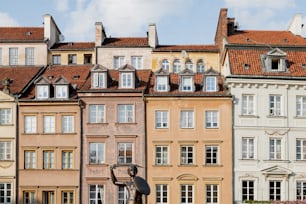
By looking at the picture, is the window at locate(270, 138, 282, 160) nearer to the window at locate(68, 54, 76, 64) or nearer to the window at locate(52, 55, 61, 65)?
the window at locate(68, 54, 76, 64)

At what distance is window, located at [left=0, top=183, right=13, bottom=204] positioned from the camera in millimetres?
46094

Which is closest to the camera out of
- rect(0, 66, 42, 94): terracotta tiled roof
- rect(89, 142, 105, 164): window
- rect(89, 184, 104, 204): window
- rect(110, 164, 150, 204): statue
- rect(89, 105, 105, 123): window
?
rect(110, 164, 150, 204): statue

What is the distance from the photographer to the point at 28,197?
46156 millimetres

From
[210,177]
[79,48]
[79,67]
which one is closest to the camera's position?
[210,177]

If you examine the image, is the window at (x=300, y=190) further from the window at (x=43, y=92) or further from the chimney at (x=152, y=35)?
the window at (x=43, y=92)

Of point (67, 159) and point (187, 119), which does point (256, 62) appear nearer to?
point (187, 119)

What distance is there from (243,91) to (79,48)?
18.0 m

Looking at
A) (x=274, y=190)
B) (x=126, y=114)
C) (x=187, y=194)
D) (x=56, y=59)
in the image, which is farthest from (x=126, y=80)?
(x=274, y=190)

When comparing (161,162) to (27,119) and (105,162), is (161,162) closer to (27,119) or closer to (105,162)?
(105,162)

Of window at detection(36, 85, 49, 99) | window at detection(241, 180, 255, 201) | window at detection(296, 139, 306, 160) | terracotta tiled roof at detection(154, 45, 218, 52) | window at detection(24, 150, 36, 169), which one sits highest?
terracotta tiled roof at detection(154, 45, 218, 52)

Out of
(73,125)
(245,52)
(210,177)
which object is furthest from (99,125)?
(245,52)

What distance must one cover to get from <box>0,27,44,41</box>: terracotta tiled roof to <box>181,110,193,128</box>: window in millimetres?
17985

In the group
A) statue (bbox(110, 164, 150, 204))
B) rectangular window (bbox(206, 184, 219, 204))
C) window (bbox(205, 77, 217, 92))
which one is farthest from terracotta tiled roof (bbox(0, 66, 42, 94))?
statue (bbox(110, 164, 150, 204))

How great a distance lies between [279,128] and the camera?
46438 mm
